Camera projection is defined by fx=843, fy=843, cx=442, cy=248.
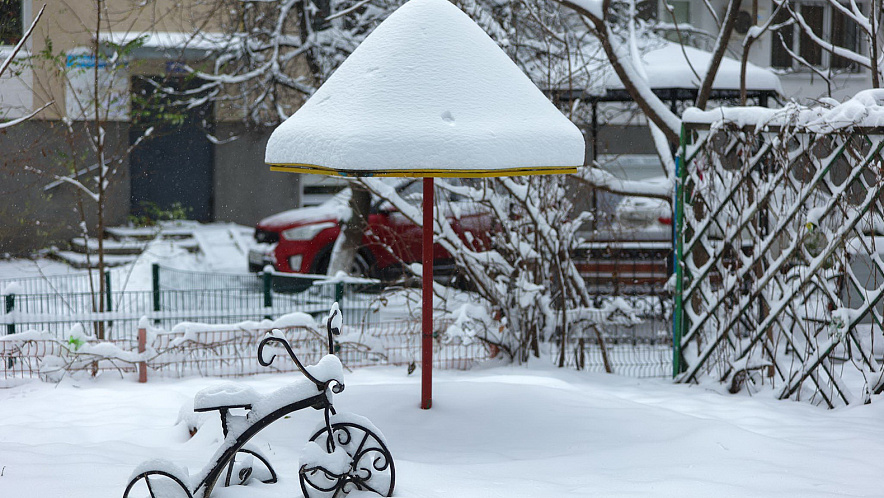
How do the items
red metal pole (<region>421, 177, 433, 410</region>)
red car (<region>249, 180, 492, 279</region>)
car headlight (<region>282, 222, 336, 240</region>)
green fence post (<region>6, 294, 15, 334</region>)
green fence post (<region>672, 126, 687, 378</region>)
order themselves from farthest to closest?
car headlight (<region>282, 222, 336, 240</region>) < red car (<region>249, 180, 492, 279</region>) < green fence post (<region>6, 294, 15, 334</region>) < green fence post (<region>672, 126, 687, 378</region>) < red metal pole (<region>421, 177, 433, 410</region>)

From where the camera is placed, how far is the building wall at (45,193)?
1017 cm

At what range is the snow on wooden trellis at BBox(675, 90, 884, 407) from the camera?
507 centimetres

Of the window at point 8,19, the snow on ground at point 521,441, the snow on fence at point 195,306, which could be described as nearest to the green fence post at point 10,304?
the snow on fence at point 195,306

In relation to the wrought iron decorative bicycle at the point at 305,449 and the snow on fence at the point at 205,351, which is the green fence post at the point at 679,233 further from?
the wrought iron decorative bicycle at the point at 305,449

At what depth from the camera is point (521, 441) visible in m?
4.38

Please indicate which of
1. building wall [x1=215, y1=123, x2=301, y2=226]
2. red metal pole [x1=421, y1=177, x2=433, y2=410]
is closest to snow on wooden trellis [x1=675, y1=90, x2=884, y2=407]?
red metal pole [x1=421, y1=177, x2=433, y2=410]

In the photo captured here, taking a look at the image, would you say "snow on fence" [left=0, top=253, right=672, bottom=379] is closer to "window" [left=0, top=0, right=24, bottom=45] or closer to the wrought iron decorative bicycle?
"window" [left=0, top=0, right=24, bottom=45]

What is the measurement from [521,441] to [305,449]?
1.47 metres

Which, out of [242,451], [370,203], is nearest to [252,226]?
[370,203]

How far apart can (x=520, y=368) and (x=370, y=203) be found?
4.85 meters

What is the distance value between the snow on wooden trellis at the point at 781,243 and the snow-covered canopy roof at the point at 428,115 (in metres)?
1.59

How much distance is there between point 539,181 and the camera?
21.7ft

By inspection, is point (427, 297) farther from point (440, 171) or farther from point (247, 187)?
point (247, 187)

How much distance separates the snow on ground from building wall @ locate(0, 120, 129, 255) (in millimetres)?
4267
